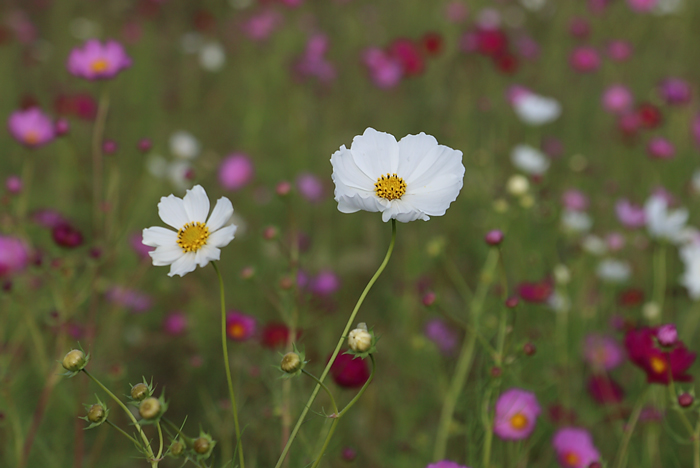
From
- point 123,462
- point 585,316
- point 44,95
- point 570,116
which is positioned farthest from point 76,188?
point 570,116

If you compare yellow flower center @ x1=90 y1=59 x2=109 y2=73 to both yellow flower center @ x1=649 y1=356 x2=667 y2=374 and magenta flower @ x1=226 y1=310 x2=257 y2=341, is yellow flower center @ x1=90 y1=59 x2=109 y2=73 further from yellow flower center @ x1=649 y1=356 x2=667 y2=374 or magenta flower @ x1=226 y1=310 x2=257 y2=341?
yellow flower center @ x1=649 y1=356 x2=667 y2=374

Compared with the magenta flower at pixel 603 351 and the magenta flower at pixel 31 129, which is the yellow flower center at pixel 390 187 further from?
the magenta flower at pixel 31 129

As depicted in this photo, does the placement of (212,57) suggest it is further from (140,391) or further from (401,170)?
(140,391)

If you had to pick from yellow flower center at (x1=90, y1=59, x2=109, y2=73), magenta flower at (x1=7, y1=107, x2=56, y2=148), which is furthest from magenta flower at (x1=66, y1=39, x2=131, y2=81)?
magenta flower at (x1=7, y1=107, x2=56, y2=148)

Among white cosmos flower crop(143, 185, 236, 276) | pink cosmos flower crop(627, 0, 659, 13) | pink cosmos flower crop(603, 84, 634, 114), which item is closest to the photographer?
white cosmos flower crop(143, 185, 236, 276)

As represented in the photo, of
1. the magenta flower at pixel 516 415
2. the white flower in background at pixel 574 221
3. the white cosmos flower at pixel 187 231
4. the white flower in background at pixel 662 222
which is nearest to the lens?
the white cosmos flower at pixel 187 231

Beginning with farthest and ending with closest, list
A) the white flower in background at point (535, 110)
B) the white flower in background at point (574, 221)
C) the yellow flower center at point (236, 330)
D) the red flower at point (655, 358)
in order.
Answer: the white flower in background at point (535, 110) < the white flower in background at point (574, 221) < the yellow flower center at point (236, 330) < the red flower at point (655, 358)

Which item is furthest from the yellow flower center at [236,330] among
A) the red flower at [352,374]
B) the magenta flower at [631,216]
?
the magenta flower at [631,216]
